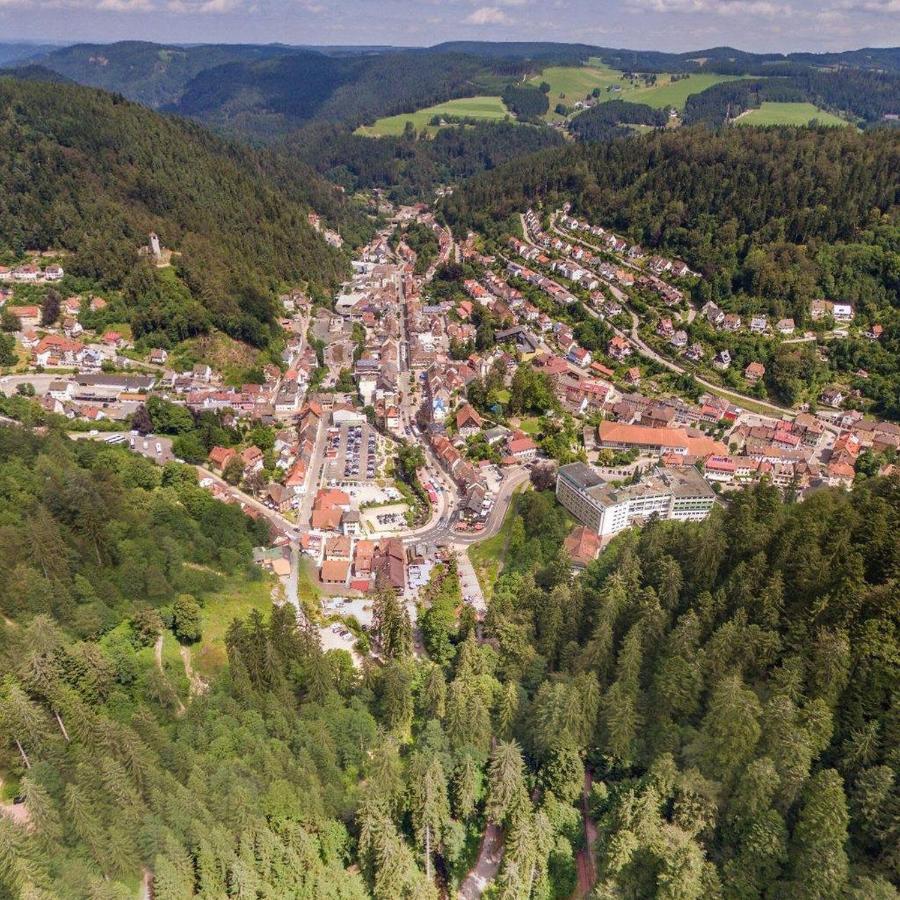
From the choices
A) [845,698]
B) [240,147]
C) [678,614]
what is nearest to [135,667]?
[678,614]

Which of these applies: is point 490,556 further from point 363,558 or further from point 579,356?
point 579,356

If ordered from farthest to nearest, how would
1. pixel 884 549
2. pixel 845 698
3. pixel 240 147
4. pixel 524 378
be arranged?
pixel 240 147 → pixel 524 378 → pixel 884 549 → pixel 845 698

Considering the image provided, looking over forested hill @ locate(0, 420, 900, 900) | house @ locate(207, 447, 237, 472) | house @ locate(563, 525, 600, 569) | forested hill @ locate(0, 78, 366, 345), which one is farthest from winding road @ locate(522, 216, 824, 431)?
house @ locate(207, 447, 237, 472)

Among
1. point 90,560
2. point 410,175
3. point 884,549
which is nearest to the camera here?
point 884,549

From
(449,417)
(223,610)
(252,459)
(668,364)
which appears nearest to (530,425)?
(449,417)

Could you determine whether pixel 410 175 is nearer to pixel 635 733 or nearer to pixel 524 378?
pixel 524 378

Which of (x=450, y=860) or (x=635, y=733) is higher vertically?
(x=635, y=733)

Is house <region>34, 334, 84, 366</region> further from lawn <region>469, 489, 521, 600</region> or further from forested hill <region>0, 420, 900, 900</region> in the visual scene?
lawn <region>469, 489, 521, 600</region>
